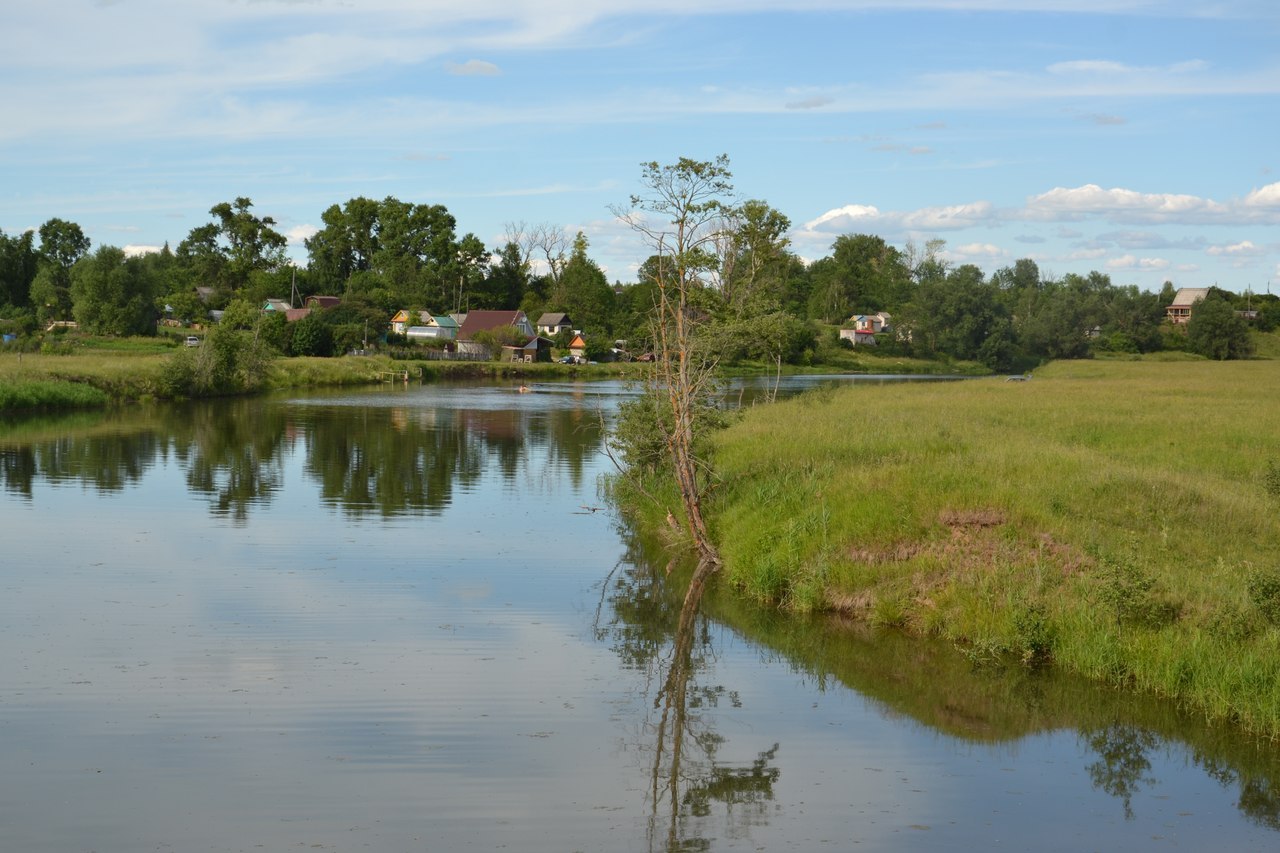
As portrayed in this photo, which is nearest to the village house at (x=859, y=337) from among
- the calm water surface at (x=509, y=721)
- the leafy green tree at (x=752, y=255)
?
the leafy green tree at (x=752, y=255)

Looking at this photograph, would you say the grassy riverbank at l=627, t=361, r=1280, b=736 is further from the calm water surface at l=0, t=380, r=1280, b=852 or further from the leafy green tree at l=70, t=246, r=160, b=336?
the leafy green tree at l=70, t=246, r=160, b=336

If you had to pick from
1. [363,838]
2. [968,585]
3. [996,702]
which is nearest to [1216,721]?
[996,702]

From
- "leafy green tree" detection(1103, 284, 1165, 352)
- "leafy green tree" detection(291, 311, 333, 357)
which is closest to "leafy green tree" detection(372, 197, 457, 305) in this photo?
"leafy green tree" detection(291, 311, 333, 357)

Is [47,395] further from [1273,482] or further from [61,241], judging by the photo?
[61,241]

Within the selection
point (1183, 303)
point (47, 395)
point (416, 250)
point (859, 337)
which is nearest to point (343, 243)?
point (416, 250)

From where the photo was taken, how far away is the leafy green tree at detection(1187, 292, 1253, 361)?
355 ft

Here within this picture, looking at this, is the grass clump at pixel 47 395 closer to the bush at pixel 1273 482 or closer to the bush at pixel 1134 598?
the bush at pixel 1273 482

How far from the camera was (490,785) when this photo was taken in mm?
11102

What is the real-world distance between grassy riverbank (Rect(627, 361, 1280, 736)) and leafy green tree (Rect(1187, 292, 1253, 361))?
292 feet

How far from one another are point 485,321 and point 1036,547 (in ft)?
341

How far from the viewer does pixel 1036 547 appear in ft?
55.5

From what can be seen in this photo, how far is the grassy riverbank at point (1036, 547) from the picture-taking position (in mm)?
13836

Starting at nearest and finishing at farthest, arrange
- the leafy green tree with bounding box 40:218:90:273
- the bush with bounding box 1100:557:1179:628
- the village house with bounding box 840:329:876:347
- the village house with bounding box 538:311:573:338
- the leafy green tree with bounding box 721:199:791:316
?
the bush with bounding box 1100:557:1179:628
the leafy green tree with bounding box 721:199:791:316
the leafy green tree with bounding box 40:218:90:273
the village house with bounding box 538:311:573:338
the village house with bounding box 840:329:876:347

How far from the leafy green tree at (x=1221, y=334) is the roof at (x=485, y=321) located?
6780 cm
